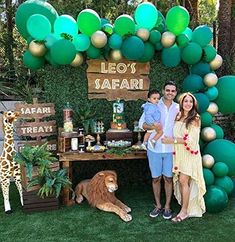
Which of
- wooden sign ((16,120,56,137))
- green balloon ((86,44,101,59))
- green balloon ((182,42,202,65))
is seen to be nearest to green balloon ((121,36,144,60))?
green balloon ((86,44,101,59))

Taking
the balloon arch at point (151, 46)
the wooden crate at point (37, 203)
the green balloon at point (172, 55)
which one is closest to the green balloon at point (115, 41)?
the balloon arch at point (151, 46)

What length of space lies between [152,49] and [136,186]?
228 centimetres

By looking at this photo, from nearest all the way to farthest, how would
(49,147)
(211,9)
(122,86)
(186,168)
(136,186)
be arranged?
(186,168) → (49,147) → (122,86) → (136,186) → (211,9)

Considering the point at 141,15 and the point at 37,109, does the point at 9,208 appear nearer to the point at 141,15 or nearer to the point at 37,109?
the point at 37,109

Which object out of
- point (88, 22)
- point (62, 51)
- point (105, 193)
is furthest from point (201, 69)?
point (105, 193)

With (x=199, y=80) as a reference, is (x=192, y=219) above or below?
below

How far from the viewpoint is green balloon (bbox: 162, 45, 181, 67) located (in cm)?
494

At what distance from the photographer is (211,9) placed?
60.1ft

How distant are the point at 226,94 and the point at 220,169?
3.49 feet

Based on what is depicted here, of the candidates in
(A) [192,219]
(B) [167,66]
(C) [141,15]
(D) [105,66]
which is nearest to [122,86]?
(D) [105,66]

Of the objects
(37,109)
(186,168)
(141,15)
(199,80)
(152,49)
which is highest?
(141,15)

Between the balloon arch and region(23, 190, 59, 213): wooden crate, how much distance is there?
177 centimetres

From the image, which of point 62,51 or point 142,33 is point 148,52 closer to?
point 142,33

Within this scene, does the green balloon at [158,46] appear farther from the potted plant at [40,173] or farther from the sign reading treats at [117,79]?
the potted plant at [40,173]
